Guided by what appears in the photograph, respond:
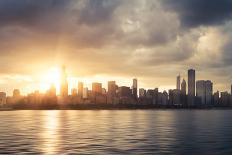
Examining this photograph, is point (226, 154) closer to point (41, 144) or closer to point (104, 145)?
point (104, 145)

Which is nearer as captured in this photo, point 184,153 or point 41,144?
point 184,153

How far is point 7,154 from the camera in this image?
79.1 metres

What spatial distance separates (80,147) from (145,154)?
16527mm

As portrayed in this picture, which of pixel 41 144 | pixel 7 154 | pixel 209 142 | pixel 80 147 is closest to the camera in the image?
Answer: pixel 7 154

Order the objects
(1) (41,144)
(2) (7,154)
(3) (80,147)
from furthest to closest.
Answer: (1) (41,144) → (3) (80,147) → (2) (7,154)

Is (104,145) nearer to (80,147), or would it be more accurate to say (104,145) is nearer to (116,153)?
(80,147)

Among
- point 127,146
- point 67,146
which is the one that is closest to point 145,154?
point 127,146

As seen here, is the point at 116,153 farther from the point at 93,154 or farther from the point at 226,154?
the point at 226,154

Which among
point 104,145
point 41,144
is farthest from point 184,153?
point 41,144

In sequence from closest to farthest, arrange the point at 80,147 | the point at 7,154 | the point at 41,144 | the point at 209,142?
the point at 7,154, the point at 80,147, the point at 41,144, the point at 209,142

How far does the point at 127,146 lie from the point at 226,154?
21236 millimetres

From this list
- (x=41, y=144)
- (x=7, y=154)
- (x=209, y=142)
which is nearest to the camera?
(x=7, y=154)

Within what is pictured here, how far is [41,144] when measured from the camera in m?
97.7

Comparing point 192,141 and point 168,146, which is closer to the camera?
point 168,146
